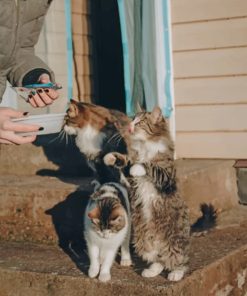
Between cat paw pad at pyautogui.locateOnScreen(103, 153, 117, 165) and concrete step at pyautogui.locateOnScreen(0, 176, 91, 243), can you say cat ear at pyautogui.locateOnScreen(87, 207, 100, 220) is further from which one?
concrete step at pyautogui.locateOnScreen(0, 176, 91, 243)

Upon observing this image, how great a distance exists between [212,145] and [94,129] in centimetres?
144

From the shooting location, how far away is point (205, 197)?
20.7 feet

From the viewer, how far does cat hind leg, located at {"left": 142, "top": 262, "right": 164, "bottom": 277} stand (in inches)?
180

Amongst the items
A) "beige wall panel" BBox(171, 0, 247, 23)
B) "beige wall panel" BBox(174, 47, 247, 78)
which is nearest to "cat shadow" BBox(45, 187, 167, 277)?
"beige wall panel" BBox(174, 47, 247, 78)

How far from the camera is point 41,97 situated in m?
3.61

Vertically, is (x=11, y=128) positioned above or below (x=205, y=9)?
below

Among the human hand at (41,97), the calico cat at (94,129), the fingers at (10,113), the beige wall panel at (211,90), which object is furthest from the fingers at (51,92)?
the beige wall panel at (211,90)

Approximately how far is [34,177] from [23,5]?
3082 millimetres

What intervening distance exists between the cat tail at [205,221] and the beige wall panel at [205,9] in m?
1.83

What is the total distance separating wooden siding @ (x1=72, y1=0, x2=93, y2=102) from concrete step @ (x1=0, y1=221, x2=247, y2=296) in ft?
11.6

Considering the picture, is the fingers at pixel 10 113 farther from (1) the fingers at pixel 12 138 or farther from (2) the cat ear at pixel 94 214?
(2) the cat ear at pixel 94 214

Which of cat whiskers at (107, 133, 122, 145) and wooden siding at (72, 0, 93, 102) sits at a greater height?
wooden siding at (72, 0, 93, 102)

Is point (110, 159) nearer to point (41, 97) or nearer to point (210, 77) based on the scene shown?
point (41, 97)

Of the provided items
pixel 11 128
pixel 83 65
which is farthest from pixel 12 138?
pixel 83 65
